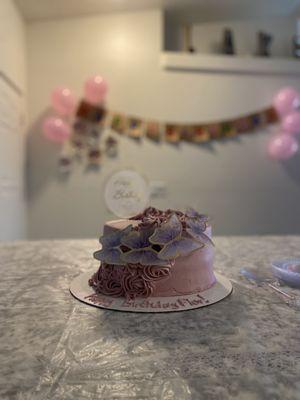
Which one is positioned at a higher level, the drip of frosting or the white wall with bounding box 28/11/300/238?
the white wall with bounding box 28/11/300/238

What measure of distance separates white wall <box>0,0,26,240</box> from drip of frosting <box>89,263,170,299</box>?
184cm

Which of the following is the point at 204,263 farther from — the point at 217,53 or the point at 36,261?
the point at 217,53

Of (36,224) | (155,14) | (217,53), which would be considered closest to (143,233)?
(36,224)

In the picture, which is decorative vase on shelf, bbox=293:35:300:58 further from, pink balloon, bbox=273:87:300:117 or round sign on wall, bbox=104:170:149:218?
round sign on wall, bbox=104:170:149:218

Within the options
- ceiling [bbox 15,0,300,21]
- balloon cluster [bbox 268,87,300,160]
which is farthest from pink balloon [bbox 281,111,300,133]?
ceiling [bbox 15,0,300,21]

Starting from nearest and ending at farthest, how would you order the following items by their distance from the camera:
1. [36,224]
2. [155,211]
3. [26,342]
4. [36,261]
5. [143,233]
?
1. [26,342]
2. [143,233]
3. [155,211]
4. [36,261]
5. [36,224]

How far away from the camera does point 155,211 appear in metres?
0.72

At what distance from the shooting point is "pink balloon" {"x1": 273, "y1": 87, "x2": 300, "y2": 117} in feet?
9.28

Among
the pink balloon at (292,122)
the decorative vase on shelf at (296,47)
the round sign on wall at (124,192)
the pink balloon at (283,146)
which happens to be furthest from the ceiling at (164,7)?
the round sign on wall at (124,192)

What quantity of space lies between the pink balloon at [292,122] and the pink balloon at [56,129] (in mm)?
1834

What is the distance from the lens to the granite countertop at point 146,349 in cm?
35

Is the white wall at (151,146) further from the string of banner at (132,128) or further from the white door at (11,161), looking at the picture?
the white door at (11,161)

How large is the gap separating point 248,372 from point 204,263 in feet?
0.92

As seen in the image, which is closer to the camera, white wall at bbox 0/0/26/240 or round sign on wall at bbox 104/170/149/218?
round sign on wall at bbox 104/170/149/218
